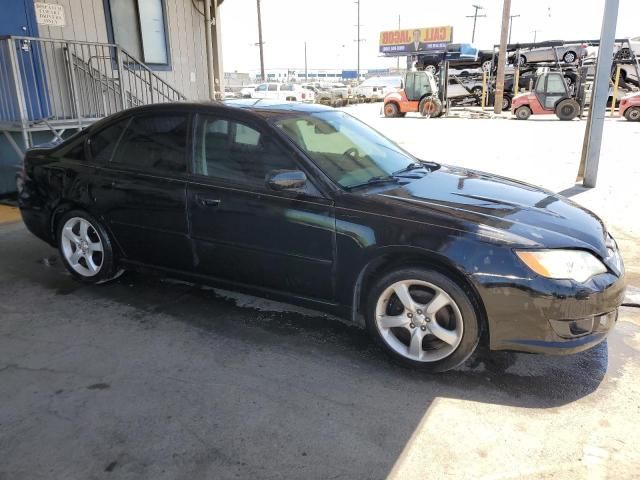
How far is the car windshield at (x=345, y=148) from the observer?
138 inches

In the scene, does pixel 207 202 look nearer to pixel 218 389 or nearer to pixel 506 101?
pixel 218 389

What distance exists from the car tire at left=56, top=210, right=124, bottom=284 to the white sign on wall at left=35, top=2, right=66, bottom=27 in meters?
4.44

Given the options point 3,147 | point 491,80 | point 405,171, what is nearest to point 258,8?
point 491,80

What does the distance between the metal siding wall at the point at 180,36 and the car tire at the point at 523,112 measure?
16438 mm

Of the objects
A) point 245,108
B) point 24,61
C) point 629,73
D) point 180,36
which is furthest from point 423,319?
point 629,73

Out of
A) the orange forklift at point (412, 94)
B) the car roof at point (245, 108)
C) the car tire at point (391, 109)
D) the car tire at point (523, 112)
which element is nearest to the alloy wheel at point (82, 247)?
the car roof at point (245, 108)

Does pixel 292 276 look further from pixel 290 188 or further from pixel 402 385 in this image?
pixel 402 385

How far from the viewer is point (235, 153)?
12.0 ft

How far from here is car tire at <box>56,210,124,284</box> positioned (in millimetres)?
4289

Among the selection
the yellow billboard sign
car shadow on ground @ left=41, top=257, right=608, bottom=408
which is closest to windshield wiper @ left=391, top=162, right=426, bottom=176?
car shadow on ground @ left=41, top=257, right=608, bottom=408

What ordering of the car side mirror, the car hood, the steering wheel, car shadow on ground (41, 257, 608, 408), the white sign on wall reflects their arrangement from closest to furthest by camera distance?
the car hood → car shadow on ground (41, 257, 608, 408) → the car side mirror → the steering wheel → the white sign on wall

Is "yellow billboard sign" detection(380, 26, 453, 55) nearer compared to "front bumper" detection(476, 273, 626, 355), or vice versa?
"front bumper" detection(476, 273, 626, 355)

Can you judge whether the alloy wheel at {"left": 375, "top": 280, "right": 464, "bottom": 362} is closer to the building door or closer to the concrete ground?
the concrete ground

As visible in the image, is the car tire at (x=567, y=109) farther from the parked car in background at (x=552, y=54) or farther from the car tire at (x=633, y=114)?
the parked car in background at (x=552, y=54)
